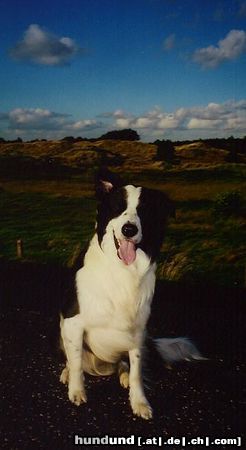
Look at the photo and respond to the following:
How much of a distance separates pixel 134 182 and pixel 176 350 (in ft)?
7.19

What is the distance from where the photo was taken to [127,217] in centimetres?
306

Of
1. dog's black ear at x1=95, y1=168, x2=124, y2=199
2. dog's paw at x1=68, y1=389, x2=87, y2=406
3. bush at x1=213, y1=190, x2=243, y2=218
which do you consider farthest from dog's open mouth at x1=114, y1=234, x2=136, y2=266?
bush at x1=213, y1=190, x2=243, y2=218

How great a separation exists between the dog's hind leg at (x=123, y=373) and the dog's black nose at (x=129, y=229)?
1.28 m

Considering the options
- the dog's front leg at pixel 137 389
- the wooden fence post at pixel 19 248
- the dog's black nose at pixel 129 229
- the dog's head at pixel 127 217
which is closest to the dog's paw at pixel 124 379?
the dog's front leg at pixel 137 389

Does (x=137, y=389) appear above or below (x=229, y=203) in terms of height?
below

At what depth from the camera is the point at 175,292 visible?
19.3 feet

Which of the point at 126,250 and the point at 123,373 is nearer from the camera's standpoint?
the point at 126,250

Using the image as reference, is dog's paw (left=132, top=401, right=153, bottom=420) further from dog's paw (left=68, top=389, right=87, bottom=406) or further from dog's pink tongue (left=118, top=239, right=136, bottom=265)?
dog's pink tongue (left=118, top=239, right=136, bottom=265)

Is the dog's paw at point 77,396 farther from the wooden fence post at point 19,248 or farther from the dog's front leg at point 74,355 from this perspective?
the wooden fence post at point 19,248

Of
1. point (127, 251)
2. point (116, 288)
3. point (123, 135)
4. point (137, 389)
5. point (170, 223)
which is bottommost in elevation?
point (137, 389)

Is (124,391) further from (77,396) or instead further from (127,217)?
(127,217)

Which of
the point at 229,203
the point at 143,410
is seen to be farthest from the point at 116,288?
the point at 229,203

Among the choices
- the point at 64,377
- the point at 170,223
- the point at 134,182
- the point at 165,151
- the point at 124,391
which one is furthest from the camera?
the point at 170,223

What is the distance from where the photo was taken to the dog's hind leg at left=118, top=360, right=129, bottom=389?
11.7 feet
